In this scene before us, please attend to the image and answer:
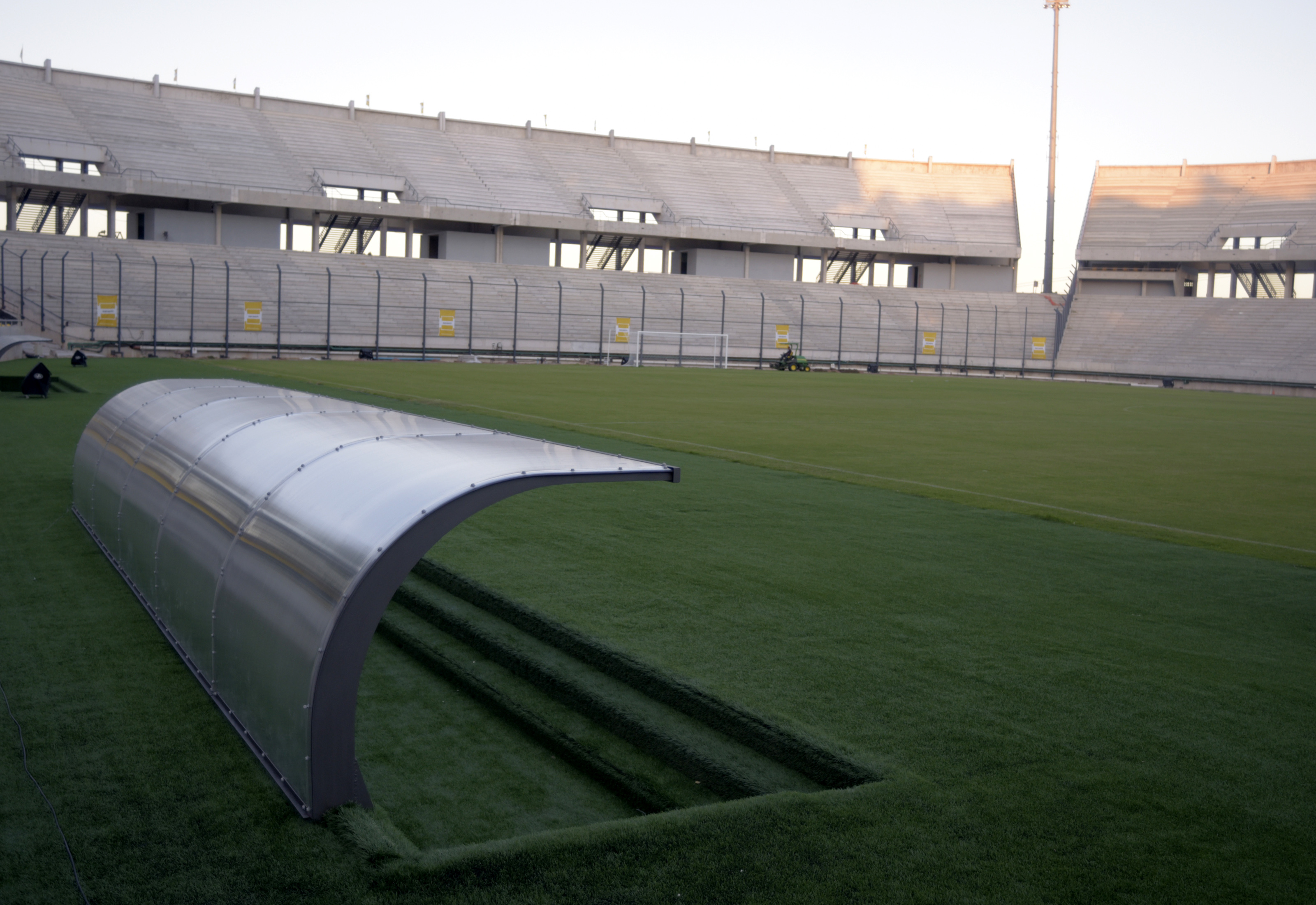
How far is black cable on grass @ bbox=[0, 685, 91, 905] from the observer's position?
2658 mm

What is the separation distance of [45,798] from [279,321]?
33510 mm

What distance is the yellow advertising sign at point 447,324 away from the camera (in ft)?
132

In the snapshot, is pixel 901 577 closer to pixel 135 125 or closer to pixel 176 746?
pixel 176 746

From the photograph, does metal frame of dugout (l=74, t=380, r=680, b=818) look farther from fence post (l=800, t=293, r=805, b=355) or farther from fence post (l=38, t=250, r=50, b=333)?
fence post (l=800, t=293, r=805, b=355)

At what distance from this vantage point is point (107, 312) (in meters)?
33.9

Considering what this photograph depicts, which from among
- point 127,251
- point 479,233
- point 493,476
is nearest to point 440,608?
point 493,476

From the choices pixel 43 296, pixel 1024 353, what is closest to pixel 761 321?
pixel 1024 353

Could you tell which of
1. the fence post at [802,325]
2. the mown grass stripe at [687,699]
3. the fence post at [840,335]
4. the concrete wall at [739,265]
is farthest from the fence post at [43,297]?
the concrete wall at [739,265]

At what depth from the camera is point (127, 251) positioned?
128ft

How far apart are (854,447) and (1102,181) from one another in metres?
51.8

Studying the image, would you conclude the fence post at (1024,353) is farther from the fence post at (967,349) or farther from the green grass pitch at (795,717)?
the green grass pitch at (795,717)

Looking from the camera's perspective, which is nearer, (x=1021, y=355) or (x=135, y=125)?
(x=135, y=125)

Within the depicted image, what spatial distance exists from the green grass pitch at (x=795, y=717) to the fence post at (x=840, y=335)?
35.1 metres

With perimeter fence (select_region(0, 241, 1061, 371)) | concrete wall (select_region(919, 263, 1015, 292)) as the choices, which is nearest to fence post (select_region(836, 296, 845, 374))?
perimeter fence (select_region(0, 241, 1061, 371))
